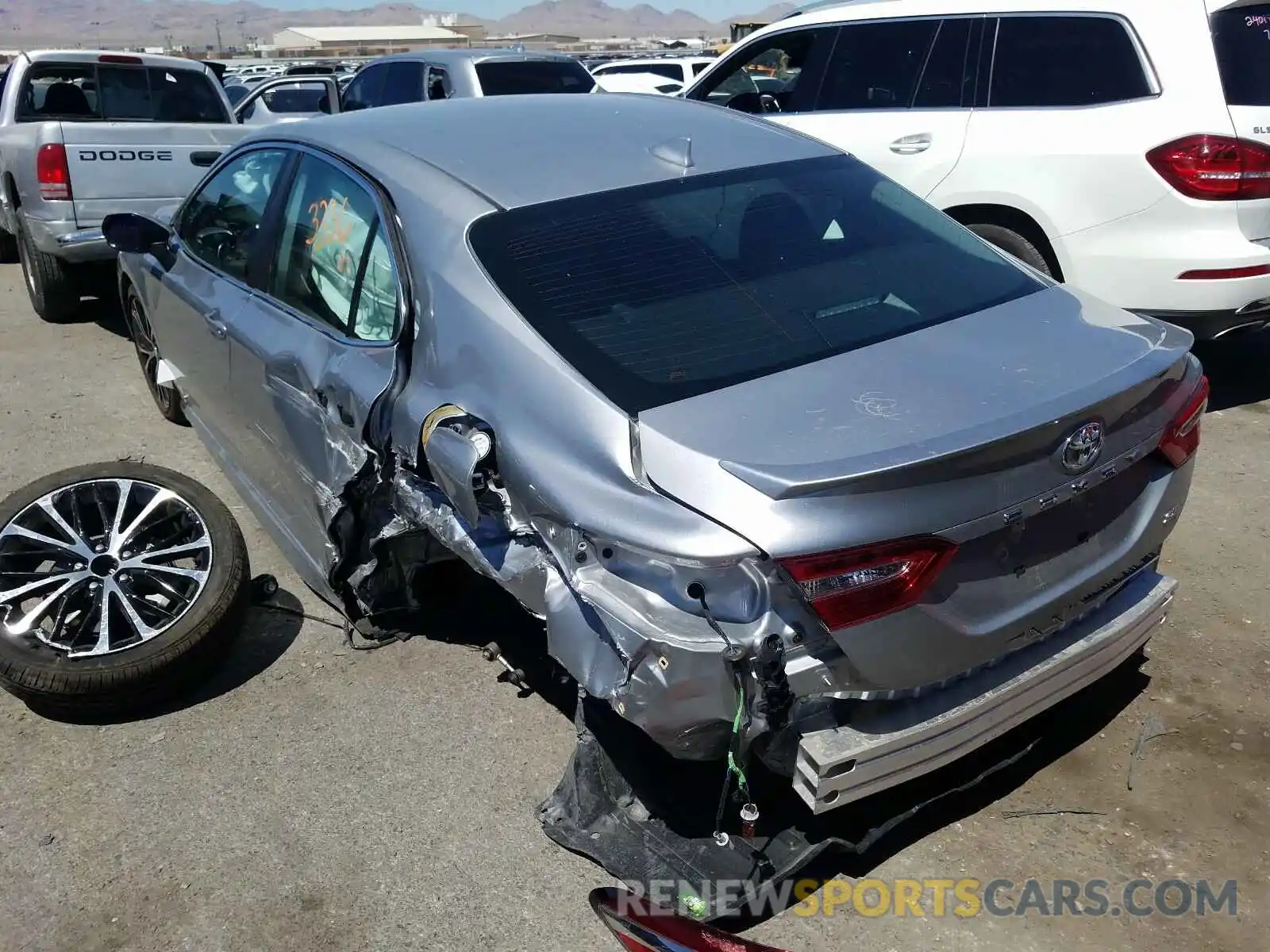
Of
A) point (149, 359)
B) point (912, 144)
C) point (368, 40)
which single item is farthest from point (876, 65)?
point (368, 40)

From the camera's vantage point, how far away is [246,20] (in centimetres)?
14462

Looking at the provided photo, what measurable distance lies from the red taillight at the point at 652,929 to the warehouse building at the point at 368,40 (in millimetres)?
67763

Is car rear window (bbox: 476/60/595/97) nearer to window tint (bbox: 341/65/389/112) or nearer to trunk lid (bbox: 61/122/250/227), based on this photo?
window tint (bbox: 341/65/389/112)

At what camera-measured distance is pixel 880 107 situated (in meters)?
6.16

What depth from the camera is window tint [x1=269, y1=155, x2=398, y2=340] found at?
10.3 ft

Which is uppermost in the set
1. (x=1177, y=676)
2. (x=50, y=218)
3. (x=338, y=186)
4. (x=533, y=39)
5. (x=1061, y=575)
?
(x=338, y=186)

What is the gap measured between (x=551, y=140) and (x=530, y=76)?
7439mm

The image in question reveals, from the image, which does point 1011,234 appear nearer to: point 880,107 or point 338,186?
point 880,107

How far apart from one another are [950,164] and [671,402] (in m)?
3.96

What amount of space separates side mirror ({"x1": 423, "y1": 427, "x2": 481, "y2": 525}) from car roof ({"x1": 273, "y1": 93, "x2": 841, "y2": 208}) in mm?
719

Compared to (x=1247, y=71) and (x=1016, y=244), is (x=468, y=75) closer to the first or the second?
(x=1016, y=244)

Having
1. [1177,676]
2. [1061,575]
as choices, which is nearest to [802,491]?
[1061,575]

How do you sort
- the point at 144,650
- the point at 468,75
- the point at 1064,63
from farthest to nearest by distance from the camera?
the point at 468,75 < the point at 1064,63 < the point at 144,650

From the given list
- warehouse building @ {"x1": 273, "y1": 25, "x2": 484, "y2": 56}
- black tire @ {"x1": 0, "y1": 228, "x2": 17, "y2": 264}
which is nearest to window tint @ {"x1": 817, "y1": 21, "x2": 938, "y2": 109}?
black tire @ {"x1": 0, "y1": 228, "x2": 17, "y2": 264}
